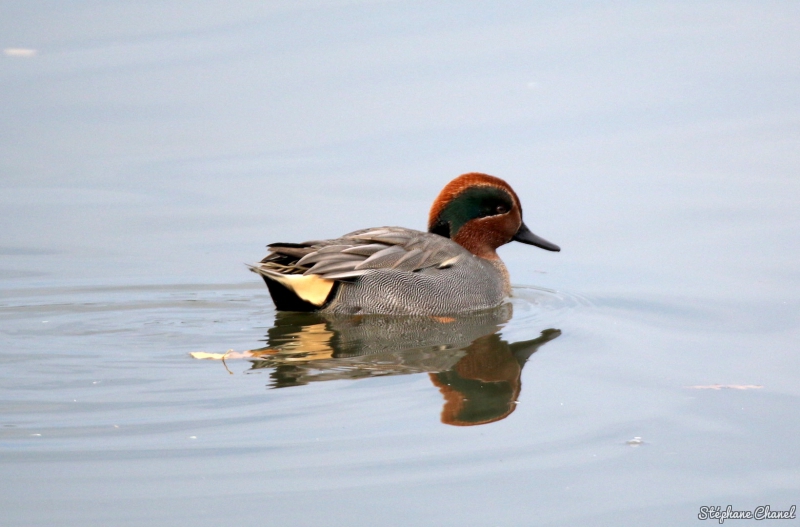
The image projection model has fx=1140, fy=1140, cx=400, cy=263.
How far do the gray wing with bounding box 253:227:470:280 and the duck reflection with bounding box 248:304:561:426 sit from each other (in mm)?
381

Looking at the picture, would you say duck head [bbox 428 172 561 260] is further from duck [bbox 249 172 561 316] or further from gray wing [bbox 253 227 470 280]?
gray wing [bbox 253 227 470 280]

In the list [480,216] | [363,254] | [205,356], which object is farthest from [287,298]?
[480,216]

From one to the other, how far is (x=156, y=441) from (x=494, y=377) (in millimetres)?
2213

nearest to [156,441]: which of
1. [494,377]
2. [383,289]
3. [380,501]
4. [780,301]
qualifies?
[380,501]

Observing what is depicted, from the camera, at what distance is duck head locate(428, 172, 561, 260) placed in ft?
29.7

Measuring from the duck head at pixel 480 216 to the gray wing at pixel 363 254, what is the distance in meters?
0.35

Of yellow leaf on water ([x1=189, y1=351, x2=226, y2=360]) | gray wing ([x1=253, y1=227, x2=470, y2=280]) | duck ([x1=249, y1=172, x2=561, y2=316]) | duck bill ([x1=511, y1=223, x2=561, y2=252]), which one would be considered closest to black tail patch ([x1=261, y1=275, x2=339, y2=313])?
duck ([x1=249, y1=172, x2=561, y2=316])

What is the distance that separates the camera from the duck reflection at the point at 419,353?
6590 millimetres

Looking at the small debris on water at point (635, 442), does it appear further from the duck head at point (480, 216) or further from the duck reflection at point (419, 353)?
the duck head at point (480, 216)

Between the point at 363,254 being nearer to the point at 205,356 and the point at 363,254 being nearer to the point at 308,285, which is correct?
the point at 308,285

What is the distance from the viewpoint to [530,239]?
938 cm

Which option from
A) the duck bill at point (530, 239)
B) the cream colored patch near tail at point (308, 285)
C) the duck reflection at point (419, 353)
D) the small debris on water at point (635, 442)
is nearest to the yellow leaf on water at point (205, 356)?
the duck reflection at point (419, 353)

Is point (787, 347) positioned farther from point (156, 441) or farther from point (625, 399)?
point (156, 441)

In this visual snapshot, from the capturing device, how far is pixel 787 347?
24.1 feet
